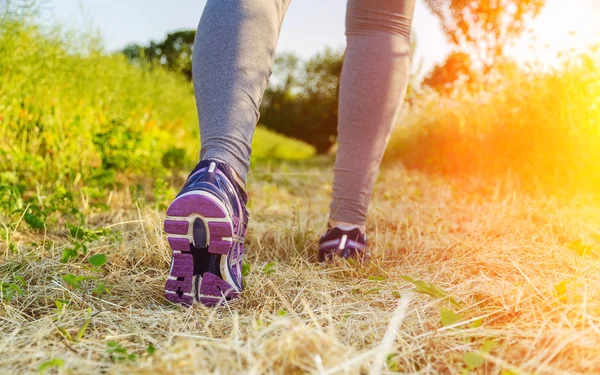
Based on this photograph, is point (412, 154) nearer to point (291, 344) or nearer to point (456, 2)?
point (456, 2)

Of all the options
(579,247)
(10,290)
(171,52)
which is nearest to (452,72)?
(171,52)

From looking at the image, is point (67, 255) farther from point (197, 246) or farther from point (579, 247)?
point (579, 247)

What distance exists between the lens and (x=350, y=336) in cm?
83

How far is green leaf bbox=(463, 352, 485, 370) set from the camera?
0.67m

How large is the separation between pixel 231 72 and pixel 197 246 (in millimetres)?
358

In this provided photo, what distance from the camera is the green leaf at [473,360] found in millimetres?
670

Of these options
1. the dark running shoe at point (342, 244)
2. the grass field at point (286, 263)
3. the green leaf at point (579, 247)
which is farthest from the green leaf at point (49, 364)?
the green leaf at point (579, 247)

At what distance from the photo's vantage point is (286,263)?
1.37 m

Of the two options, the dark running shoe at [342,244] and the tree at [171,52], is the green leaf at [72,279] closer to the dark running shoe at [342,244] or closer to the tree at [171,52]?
the dark running shoe at [342,244]

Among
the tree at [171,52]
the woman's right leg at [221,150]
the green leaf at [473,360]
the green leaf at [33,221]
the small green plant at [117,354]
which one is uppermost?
the tree at [171,52]

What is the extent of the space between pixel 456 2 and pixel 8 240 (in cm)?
609

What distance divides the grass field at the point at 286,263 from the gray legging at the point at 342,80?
0.87 feet

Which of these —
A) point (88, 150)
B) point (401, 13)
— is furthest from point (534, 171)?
point (88, 150)

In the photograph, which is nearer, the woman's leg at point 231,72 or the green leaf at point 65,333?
the green leaf at point 65,333
